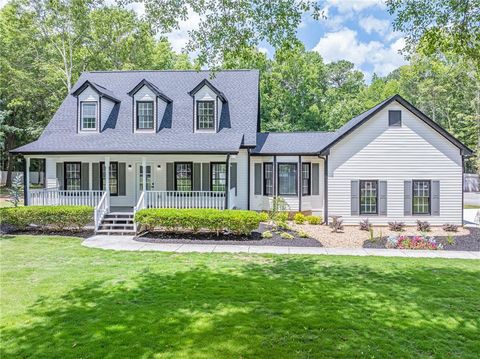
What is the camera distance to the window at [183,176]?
1836 cm

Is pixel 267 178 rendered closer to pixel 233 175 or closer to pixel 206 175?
pixel 233 175

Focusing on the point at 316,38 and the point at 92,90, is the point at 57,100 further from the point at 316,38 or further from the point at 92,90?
the point at 316,38

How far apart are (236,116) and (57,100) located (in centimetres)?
2091

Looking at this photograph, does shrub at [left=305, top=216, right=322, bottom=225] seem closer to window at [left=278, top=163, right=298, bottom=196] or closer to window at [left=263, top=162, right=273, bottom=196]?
window at [left=278, top=163, right=298, bottom=196]

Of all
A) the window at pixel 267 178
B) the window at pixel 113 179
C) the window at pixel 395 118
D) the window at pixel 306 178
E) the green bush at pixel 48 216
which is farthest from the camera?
the window at pixel 267 178

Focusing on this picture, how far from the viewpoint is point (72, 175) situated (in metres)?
18.6

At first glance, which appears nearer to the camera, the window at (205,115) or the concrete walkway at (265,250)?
the concrete walkway at (265,250)

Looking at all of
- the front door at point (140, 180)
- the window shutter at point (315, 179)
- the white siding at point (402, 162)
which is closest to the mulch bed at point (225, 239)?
Answer: the front door at point (140, 180)

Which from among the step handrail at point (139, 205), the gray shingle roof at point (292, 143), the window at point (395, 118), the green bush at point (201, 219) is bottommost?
the green bush at point (201, 219)

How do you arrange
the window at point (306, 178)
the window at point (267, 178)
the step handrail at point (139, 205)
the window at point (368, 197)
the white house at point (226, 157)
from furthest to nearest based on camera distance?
the window at point (267, 178)
the window at point (306, 178)
the window at point (368, 197)
the white house at point (226, 157)
the step handrail at point (139, 205)

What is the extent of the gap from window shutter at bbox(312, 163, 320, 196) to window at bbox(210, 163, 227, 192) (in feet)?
15.7

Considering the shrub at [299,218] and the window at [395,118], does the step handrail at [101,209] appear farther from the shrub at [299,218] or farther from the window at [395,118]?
the window at [395,118]

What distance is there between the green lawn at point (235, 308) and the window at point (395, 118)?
322 inches

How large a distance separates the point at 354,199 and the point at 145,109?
11.6 meters
